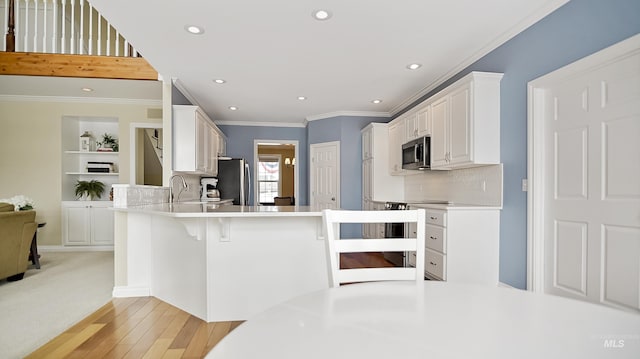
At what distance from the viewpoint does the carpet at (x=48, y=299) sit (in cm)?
238

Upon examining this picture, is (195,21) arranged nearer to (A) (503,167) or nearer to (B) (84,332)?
(B) (84,332)

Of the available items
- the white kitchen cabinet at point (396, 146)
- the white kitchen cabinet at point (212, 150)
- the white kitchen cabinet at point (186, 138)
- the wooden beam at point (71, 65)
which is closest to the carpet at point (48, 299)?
the white kitchen cabinet at point (186, 138)

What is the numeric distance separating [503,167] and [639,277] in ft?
4.50

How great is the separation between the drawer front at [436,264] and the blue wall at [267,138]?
12.8ft

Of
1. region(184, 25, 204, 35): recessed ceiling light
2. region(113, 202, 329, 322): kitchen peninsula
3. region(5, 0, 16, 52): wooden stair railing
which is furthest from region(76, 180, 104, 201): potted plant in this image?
region(184, 25, 204, 35): recessed ceiling light

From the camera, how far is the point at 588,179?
2.30m

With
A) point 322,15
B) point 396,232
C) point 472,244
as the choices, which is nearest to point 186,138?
point 322,15

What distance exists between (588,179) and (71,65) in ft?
17.5

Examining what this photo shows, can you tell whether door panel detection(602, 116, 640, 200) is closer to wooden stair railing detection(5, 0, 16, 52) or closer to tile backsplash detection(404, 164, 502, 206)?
tile backsplash detection(404, 164, 502, 206)

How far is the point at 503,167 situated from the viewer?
3.12 meters

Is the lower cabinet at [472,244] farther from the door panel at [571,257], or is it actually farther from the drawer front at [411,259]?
the drawer front at [411,259]

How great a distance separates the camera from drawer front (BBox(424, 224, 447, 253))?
10.5 ft

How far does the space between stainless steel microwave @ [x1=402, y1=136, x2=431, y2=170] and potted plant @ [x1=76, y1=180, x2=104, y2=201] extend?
5168 millimetres

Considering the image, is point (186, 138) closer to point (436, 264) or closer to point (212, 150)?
point (212, 150)
